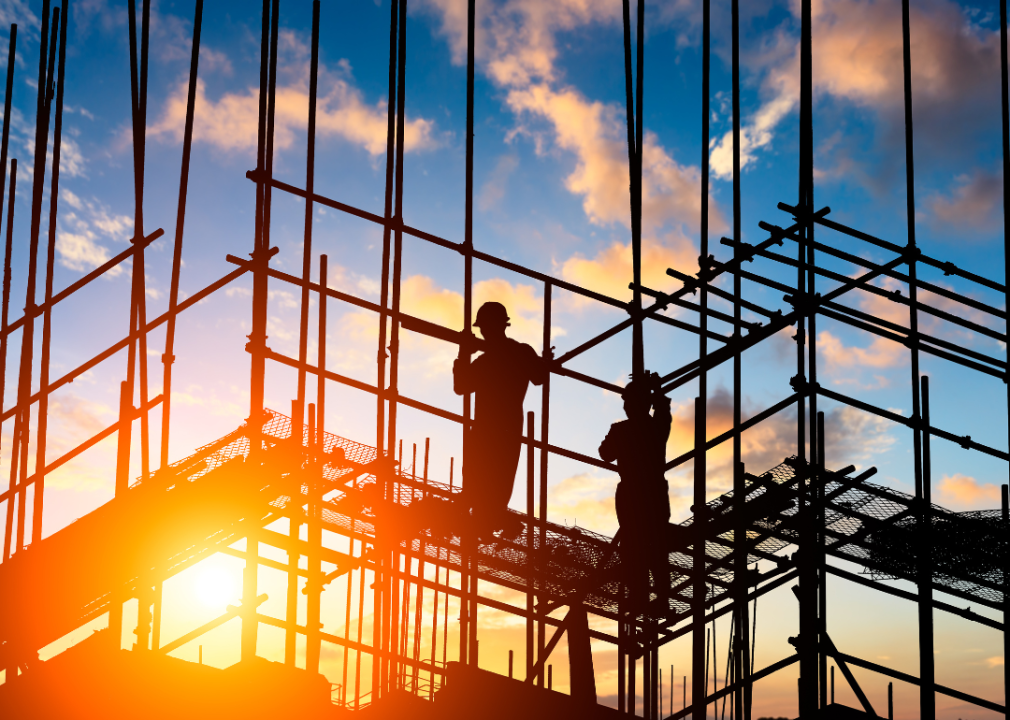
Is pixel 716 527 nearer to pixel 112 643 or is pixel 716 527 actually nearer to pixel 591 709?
pixel 591 709

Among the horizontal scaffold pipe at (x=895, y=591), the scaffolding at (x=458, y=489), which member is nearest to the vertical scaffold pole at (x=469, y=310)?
the scaffolding at (x=458, y=489)

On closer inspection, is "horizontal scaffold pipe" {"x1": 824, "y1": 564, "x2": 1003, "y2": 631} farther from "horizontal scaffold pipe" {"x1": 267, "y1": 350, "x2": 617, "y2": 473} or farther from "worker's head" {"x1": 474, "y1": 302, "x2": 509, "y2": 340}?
"worker's head" {"x1": 474, "y1": 302, "x2": 509, "y2": 340}

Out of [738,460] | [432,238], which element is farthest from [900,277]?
[432,238]

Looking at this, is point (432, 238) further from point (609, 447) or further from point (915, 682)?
point (915, 682)

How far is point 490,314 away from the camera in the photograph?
21.4ft

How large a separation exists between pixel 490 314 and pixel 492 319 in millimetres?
40

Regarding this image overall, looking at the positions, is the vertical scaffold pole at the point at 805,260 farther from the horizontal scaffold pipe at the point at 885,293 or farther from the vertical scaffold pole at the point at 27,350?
the vertical scaffold pole at the point at 27,350

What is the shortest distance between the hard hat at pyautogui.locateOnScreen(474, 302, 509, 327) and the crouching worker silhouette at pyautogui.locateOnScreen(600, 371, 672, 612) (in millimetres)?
1247

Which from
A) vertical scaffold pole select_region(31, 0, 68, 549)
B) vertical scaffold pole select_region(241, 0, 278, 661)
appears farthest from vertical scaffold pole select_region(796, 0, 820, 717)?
vertical scaffold pole select_region(31, 0, 68, 549)

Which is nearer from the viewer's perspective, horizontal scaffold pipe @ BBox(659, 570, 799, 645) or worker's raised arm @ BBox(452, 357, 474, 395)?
worker's raised arm @ BBox(452, 357, 474, 395)

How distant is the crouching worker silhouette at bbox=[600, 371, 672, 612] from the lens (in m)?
6.85

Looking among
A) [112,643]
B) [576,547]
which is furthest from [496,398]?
[112,643]

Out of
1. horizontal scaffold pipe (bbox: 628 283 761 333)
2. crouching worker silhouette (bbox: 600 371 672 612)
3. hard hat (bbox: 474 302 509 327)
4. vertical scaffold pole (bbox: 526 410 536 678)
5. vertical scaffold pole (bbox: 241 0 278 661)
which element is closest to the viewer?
vertical scaffold pole (bbox: 241 0 278 661)

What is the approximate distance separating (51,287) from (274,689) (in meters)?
5.62
